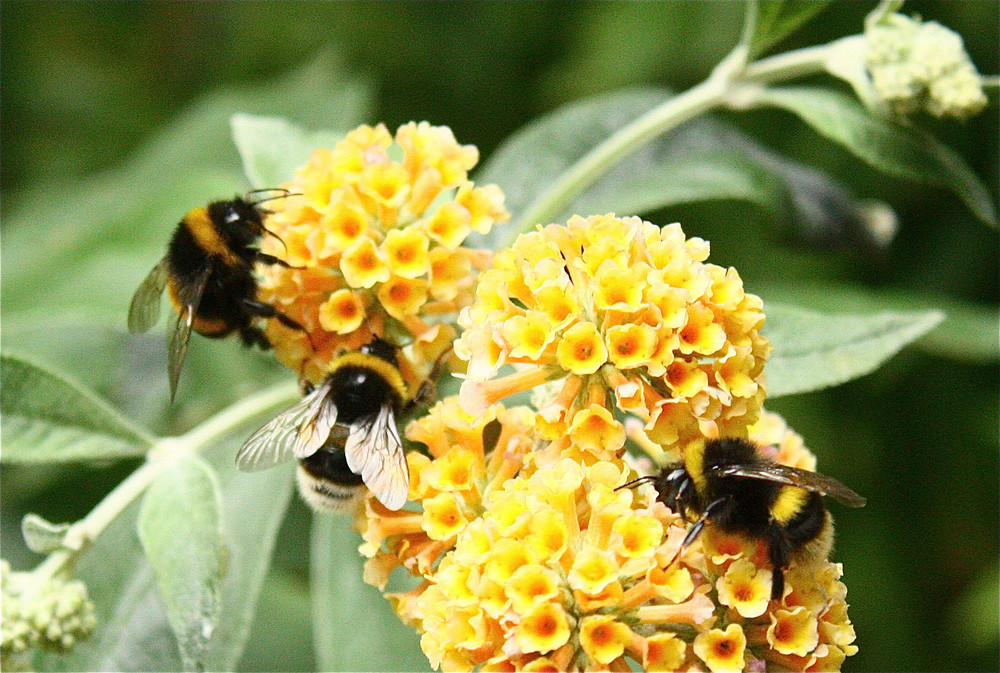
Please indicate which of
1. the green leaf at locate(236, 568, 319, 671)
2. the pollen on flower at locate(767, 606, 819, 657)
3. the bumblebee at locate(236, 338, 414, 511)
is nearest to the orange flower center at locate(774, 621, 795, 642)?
the pollen on flower at locate(767, 606, 819, 657)

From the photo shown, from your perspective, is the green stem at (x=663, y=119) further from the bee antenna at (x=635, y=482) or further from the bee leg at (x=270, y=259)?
the bee antenna at (x=635, y=482)

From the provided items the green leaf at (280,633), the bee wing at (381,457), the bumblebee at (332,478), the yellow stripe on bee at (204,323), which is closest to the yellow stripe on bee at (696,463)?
the bee wing at (381,457)

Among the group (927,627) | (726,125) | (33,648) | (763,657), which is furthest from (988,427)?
(33,648)

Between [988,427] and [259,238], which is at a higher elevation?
[259,238]

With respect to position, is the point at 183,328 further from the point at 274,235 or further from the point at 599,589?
the point at 599,589

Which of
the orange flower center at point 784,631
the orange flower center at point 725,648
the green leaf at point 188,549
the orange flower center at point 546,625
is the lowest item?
the green leaf at point 188,549

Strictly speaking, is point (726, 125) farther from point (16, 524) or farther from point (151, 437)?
point (16, 524)
